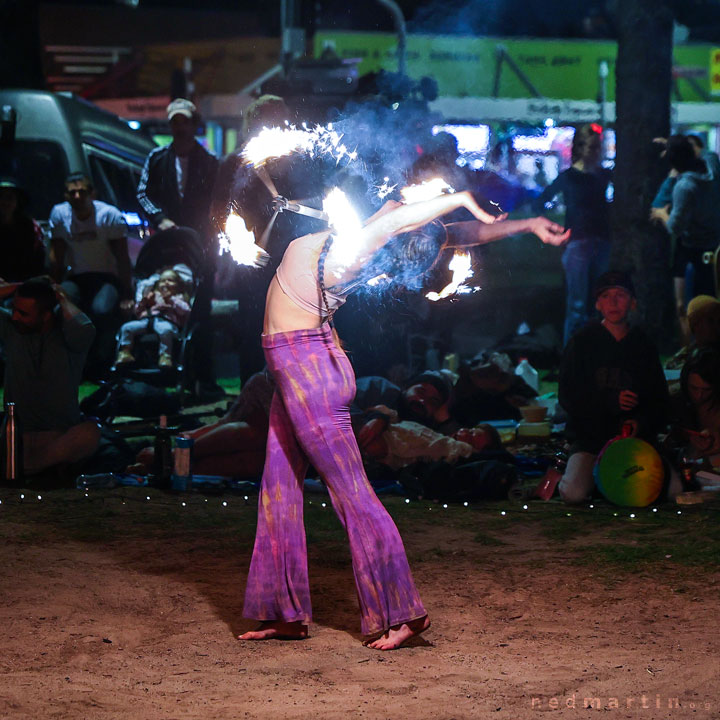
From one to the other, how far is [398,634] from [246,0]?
102 feet

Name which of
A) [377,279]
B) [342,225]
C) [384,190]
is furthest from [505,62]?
[342,225]

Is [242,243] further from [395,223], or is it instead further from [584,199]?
[584,199]

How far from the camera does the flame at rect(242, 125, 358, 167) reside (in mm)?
4586

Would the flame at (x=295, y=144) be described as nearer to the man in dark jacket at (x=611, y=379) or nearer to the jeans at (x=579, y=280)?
the man in dark jacket at (x=611, y=379)

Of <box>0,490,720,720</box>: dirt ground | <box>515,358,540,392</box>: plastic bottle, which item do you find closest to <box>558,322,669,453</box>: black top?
<box>0,490,720,720</box>: dirt ground

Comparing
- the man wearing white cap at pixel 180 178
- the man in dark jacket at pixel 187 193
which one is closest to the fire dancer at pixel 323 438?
the man in dark jacket at pixel 187 193

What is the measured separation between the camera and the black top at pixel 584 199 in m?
11.3

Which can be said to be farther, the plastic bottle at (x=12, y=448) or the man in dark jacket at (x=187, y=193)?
the man in dark jacket at (x=187, y=193)

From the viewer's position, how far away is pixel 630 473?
7035 mm

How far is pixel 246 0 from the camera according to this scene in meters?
33.1

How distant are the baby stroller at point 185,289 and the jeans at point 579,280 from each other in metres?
3.72

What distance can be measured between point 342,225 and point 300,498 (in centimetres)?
108

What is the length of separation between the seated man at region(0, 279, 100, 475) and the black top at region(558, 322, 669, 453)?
322 centimetres

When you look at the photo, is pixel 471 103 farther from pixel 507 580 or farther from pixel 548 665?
pixel 548 665
